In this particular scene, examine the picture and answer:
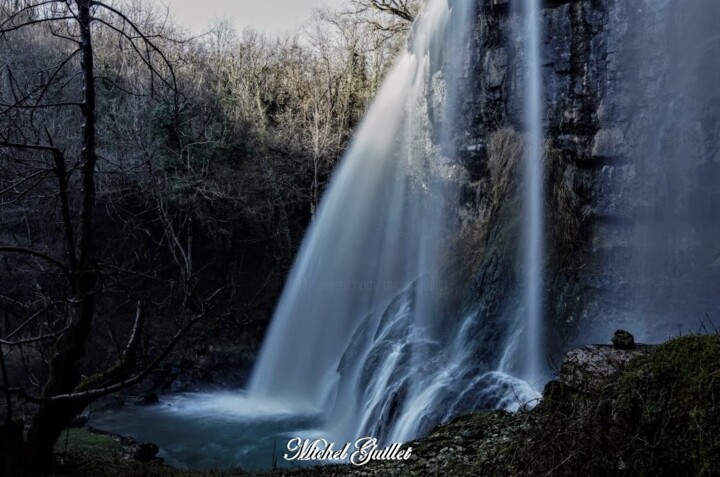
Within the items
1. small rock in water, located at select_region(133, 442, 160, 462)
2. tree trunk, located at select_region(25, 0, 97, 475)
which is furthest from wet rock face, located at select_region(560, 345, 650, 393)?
small rock in water, located at select_region(133, 442, 160, 462)

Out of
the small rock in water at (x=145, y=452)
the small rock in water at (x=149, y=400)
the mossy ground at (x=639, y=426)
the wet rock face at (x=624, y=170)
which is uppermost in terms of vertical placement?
the wet rock face at (x=624, y=170)

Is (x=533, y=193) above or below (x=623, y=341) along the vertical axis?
above

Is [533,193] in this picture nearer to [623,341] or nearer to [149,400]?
[623,341]

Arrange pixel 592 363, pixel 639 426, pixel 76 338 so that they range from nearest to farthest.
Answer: pixel 639 426, pixel 592 363, pixel 76 338

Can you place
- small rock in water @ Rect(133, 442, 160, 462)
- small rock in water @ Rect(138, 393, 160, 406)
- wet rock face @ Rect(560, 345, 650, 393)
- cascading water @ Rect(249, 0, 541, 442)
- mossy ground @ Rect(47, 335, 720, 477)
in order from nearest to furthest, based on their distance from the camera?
1. mossy ground @ Rect(47, 335, 720, 477)
2. wet rock face @ Rect(560, 345, 650, 393)
3. small rock in water @ Rect(133, 442, 160, 462)
4. cascading water @ Rect(249, 0, 541, 442)
5. small rock in water @ Rect(138, 393, 160, 406)

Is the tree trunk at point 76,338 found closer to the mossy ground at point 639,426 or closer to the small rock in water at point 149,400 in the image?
the mossy ground at point 639,426

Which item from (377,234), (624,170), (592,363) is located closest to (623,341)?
(592,363)

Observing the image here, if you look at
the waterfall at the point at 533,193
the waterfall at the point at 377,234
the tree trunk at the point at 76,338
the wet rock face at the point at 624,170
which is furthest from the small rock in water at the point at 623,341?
the waterfall at the point at 377,234

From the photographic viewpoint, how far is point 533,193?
1027cm

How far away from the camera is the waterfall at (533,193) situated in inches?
355

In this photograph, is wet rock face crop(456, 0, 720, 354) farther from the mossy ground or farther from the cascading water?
the mossy ground

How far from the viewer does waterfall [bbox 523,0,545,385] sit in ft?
29.6

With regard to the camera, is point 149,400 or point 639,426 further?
point 149,400

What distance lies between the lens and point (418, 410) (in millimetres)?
7891
